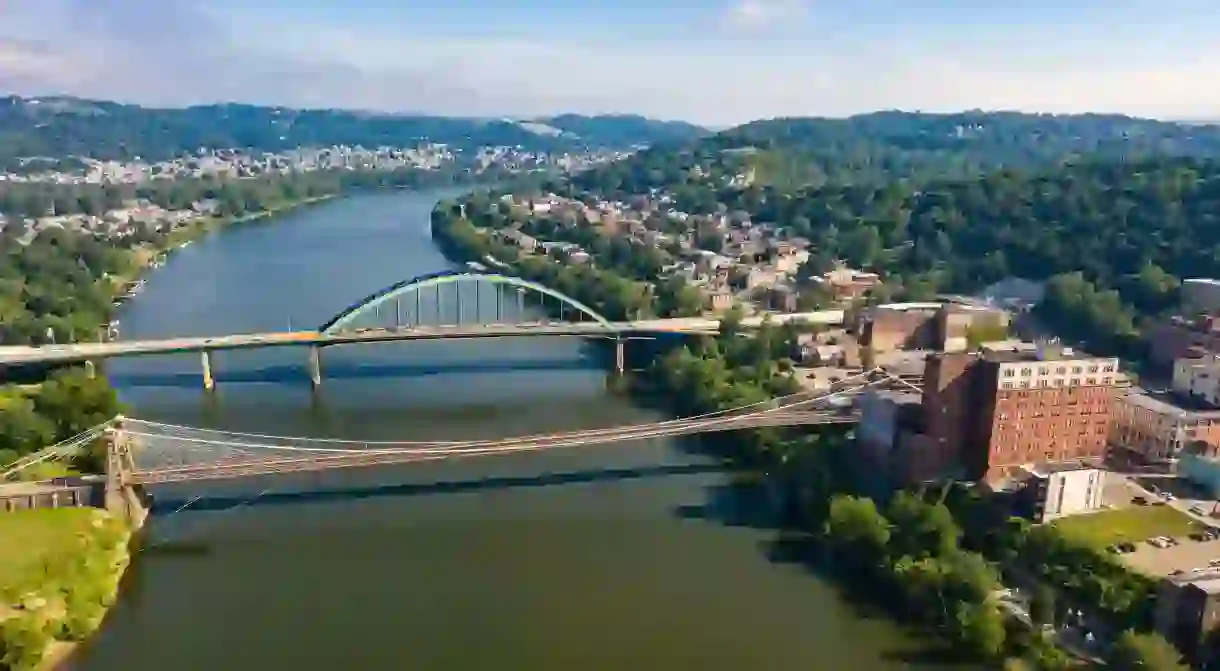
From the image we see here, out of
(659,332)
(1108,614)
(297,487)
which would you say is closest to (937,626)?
→ (1108,614)

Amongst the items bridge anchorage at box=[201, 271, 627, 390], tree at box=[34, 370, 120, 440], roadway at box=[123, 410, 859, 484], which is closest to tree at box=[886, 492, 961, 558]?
roadway at box=[123, 410, 859, 484]

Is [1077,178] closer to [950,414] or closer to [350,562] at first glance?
[950,414]

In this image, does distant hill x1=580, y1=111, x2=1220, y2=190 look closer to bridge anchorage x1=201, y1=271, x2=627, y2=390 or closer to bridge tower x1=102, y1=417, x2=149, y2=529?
bridge anchorage x1=201, y1=271, x2=627, y2=390

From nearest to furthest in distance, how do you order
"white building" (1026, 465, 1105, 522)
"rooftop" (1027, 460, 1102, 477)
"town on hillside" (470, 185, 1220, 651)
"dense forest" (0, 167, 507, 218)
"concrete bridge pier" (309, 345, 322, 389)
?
"town on hillside" (470, 185, 1220, 651) → "white building" (1026, 465, 1105, 522) → "rooftop" (1027, 460, 1102, 477) → "concrete bridge pier" (309, 345, 322, 389) → "dense forest" (0, 167, 507, 218)

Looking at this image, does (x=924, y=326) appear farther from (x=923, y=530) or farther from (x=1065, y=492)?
(x=923, y=530)

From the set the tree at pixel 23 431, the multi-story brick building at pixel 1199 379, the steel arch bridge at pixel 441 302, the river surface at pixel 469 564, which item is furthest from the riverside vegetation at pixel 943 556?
the tree at pixel 23 431

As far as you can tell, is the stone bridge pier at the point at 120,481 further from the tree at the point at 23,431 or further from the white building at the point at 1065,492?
the white building at the point at 1065,492

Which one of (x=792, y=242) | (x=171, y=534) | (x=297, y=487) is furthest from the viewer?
(x=792, y=242)
